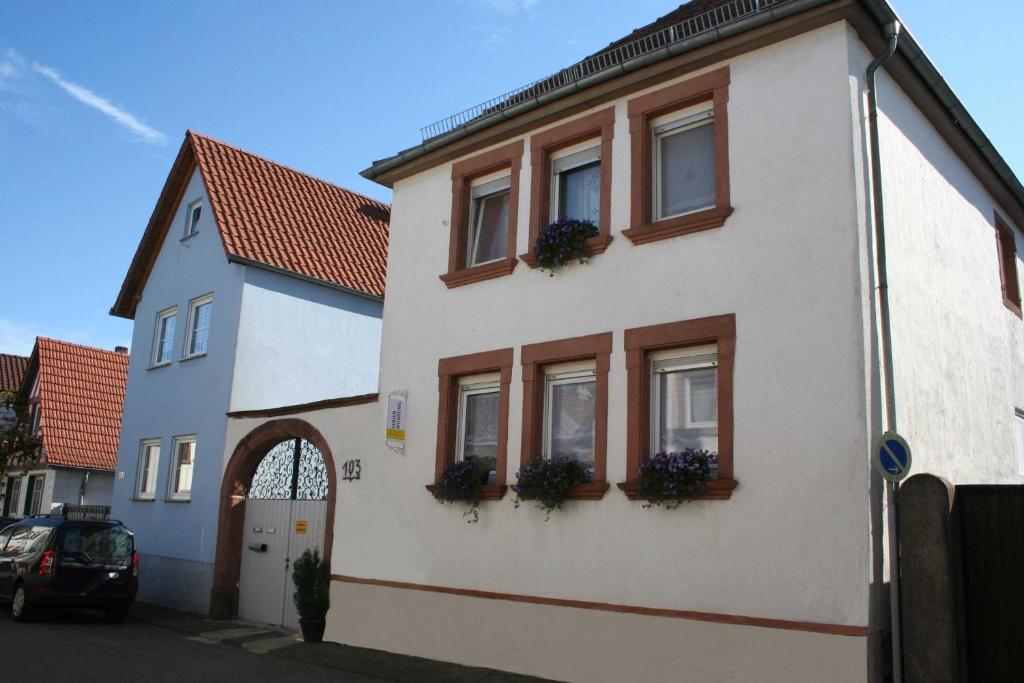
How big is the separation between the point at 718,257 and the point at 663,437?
77.8 inches

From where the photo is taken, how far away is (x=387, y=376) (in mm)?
13328

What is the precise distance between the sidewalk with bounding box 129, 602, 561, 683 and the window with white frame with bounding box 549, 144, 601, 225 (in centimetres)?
547

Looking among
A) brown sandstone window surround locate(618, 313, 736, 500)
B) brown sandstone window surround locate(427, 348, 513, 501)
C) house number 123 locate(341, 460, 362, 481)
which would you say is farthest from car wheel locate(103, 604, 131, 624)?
brown sandstone window surround locate(618, 313, 736, 500)

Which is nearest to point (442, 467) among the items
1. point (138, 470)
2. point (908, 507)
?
point (908, 507)

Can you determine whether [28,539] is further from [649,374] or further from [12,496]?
[12,496]

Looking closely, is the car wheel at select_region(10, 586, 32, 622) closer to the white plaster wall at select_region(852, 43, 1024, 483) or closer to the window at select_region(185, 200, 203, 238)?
the window at select_region(185, 200, 203, 238)

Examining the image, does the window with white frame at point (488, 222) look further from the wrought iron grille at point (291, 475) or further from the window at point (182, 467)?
the window at point (182, 467)

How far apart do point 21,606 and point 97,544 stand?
1.39 meters

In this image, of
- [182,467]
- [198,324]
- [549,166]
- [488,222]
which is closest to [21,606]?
[182,467]

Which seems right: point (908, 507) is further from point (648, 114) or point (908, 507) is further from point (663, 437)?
point (648, 114)

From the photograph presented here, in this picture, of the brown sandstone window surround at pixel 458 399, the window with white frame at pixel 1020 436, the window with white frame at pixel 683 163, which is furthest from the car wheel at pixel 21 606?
the window with white frame at pixel 1020 436

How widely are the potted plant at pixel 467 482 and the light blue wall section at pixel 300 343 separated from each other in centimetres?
692

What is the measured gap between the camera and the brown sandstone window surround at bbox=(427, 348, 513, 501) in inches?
451

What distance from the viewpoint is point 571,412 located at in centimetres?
1110
